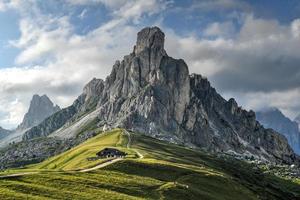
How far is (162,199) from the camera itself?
97.6 m

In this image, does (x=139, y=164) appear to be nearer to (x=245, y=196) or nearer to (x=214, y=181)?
(x=214, y=181)

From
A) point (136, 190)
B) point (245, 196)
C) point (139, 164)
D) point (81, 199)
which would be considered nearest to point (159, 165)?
point (139, 164)

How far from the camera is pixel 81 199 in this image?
80688mm

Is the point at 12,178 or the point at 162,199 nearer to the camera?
the point at 12,178

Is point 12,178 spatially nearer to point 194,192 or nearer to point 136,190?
point 136,190

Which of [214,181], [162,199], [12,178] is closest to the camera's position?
[12,178]

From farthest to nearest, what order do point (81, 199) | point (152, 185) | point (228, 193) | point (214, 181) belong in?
point (214, 181), point (228, 193), point (152, 185), point (81, 199)

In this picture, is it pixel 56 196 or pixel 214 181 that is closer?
pixel 56 196

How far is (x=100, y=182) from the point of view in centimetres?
9962

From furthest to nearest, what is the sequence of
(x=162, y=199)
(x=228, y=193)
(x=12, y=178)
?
(x=228, y=193) → (x=162, y=199) → (x=12, y=178)

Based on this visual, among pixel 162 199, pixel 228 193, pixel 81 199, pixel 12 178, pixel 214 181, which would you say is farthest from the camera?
pixel 214 181

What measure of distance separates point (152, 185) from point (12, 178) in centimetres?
3352

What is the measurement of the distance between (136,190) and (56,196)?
23546mm

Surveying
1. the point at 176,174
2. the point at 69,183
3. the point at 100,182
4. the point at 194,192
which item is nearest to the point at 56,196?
the point at 69,183
